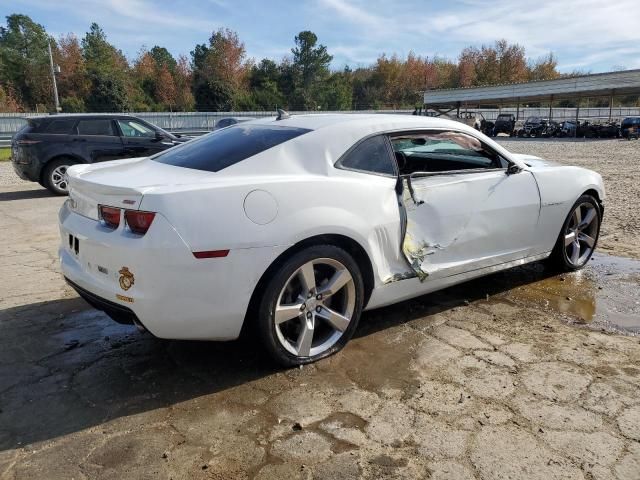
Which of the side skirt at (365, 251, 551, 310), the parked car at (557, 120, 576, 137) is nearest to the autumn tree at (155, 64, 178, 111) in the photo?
the parked car at (557, 120, 576, 137)

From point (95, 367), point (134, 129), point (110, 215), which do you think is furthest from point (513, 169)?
point (134, 129)

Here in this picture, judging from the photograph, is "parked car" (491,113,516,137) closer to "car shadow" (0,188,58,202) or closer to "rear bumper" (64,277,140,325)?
"car shadow" (0,188,58,202)

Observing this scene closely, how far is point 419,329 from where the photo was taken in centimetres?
380

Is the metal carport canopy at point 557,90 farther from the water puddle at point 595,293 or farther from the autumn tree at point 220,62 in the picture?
the water puddle at point 595,293

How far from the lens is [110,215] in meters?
2.87

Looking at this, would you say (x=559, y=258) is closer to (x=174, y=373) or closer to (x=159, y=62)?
(x=174, y=373)

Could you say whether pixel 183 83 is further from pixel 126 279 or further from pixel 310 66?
pixel 126 279

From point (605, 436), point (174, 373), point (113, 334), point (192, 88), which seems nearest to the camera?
point (605, 436)

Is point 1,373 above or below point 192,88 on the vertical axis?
below

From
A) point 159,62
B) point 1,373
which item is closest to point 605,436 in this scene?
point 1,373

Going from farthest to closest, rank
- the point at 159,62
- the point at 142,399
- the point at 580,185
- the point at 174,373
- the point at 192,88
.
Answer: the point at 159,62 < the point at 192,88 < the point at 580,185 < the point at 174,373 < the point at 142,399

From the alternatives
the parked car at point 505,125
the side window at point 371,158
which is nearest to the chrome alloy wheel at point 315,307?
the side window at point 371,158

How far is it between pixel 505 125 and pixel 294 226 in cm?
4186

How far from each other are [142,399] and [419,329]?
197 cm
